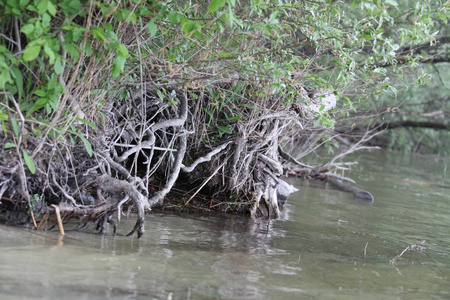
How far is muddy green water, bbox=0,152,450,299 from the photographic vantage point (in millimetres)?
2990

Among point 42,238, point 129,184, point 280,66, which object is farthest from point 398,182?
point 42,238

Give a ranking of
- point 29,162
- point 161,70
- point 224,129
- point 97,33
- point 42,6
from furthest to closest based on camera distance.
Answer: point 224,129
point 161,70
point 29,162
point 97,33
point 42,6

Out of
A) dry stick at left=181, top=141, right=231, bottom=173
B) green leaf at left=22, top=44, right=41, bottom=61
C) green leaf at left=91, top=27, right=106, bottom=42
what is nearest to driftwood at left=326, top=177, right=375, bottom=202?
dry stick at left=181, top=141, right=231, bottom=173

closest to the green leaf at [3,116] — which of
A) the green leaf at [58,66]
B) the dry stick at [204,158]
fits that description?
the green leaf at [58,66]

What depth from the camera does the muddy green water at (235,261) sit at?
2990 mm

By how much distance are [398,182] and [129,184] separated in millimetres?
7920

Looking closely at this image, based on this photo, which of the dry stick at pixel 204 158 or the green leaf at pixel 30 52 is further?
A: the dry stick at pixel 204 158

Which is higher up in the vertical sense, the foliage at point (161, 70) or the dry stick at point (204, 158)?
the foliage at point (161, 70)

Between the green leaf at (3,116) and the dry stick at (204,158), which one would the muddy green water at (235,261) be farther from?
the green leaf at (3,116)

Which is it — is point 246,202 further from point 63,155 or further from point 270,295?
point 270,295

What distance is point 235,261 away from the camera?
3.82 m

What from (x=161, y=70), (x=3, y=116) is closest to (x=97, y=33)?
(x=3, y=116)

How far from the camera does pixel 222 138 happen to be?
5.73 meters

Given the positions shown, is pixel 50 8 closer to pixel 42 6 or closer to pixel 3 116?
pixel 42 6
